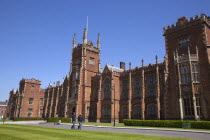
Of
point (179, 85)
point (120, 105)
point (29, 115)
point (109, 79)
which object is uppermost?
point (109, 79)

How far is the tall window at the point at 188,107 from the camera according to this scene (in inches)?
1073

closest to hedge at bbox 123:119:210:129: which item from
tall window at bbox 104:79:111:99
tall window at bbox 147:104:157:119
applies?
tall window at bbox 147:104:157:119

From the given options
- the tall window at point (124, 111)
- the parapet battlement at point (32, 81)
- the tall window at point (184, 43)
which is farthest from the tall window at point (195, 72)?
the parapet battlement at point (32, 81)

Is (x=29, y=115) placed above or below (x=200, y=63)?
below

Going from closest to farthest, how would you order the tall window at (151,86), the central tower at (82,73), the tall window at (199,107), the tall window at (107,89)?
the tall window at (199,107) → the tall window at (151,86) → the tall window at (107,89) → the central tower at (82,73)

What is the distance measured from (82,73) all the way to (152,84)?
64.0 ft

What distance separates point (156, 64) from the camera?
1395 inches

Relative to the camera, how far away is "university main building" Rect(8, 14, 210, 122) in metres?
28.1

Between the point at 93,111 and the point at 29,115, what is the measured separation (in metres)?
30.0

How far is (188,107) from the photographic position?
2777 centimetres

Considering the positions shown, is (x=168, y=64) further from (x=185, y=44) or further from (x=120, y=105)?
(x=120, y=105)

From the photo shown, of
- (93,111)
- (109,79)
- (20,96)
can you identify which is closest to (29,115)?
(20,96)

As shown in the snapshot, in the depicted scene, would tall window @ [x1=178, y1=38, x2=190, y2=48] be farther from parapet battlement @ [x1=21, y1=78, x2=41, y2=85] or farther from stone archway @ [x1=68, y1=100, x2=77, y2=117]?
parapet battlement @ [x1=21, y1=78, x2=41, y2=85]

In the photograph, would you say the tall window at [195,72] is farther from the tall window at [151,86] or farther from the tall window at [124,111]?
the tall window at [124,111]
